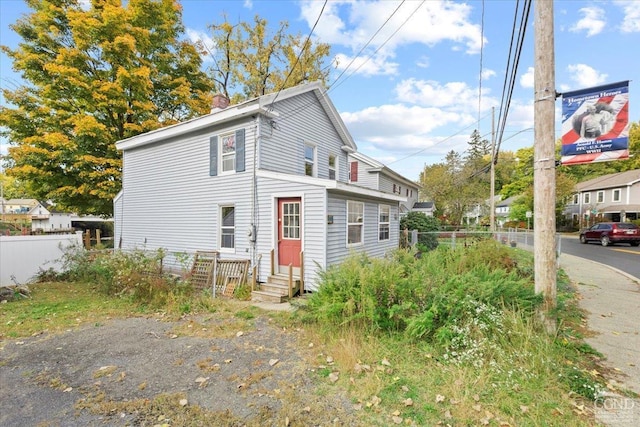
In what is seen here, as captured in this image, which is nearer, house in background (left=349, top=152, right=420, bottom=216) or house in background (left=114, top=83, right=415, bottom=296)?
house in background (left=114, top=83, right=415, bottom=296)

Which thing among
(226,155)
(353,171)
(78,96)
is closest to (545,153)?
(226,155)

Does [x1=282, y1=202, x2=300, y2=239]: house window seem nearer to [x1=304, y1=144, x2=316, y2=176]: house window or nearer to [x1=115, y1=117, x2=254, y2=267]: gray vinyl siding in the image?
[x1=115, y1=117, x2=254, y2=267]: gray vinyl siding

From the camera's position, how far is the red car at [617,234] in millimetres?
18547

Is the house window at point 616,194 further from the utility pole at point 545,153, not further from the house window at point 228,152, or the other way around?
the house window at point 228,152

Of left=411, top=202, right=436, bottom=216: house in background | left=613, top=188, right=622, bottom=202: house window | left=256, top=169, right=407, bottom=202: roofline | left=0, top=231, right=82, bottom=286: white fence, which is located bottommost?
left=0, top=231, right=82, bottom=286: white fence

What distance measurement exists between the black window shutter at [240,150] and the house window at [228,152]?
13.0 inches

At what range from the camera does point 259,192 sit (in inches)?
354

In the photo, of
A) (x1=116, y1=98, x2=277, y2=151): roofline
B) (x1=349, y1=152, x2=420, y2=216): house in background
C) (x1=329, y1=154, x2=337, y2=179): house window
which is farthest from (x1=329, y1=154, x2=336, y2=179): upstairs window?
(x1=349, y1=152, x2=420, y2=216): house in background

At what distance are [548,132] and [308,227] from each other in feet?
18.0

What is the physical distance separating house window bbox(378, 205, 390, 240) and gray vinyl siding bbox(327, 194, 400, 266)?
0.65 feet

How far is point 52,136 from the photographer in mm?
13867

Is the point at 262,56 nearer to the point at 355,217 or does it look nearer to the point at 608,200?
the point at 355,217

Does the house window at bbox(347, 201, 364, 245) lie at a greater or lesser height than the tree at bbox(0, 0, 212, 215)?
lesser

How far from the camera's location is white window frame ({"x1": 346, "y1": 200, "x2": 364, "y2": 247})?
9.05 meters
